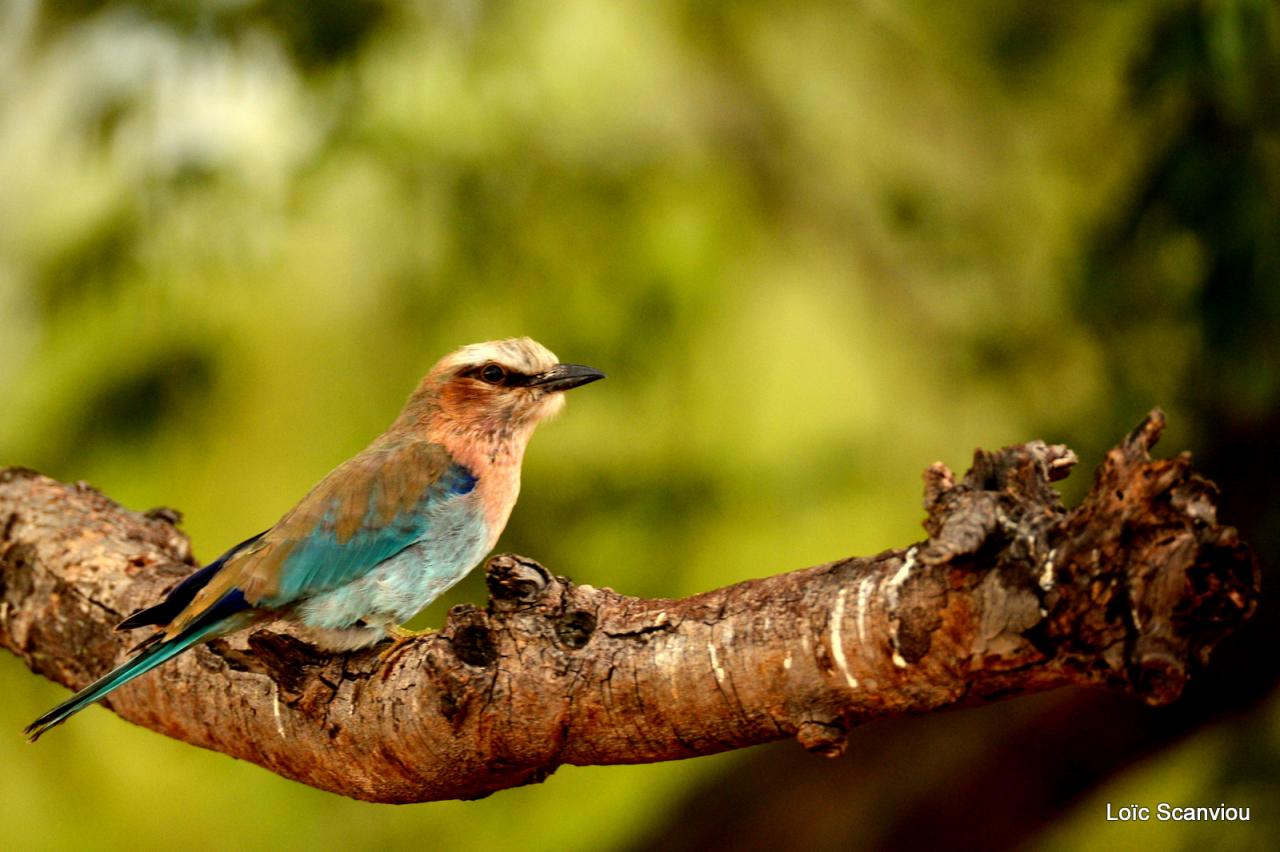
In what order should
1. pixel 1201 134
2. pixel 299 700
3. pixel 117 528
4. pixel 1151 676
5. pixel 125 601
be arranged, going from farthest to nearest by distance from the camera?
pixel 1201 134 < pixel 117 528 < pixel 125 601 < pixel 299 700 < pixel 1151 676

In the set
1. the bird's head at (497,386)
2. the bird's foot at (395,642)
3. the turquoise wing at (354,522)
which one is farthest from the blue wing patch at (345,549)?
the bird's head at (497,386)

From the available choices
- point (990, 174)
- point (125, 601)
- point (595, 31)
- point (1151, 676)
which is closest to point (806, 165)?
point (990, 174)

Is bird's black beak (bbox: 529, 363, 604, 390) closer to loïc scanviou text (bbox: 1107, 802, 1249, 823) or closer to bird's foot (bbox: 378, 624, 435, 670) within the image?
bird's foot (bbox: 378, 624, 435, 670)

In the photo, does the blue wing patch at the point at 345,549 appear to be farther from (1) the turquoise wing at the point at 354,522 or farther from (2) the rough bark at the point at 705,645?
(2) the rough bark at the point at 705,645

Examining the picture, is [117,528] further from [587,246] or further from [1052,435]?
[1052,435]

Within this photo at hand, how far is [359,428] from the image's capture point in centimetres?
A: 573

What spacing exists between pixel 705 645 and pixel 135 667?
1147 millimetres

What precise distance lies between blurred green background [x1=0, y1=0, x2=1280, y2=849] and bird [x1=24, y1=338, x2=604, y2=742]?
125cm

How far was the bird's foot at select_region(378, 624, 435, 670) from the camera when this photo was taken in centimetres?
271

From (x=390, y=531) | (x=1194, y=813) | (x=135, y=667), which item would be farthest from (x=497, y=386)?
(x=1194, y=813)

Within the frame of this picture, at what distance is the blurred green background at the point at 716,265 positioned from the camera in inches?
161

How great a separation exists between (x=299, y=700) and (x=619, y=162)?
2.72 m

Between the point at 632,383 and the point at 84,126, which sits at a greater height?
the point at 84,126

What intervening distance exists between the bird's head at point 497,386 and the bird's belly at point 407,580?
0.30 m
